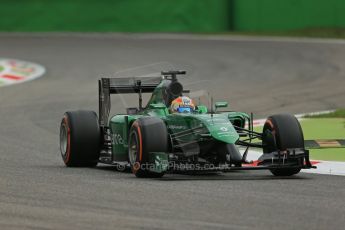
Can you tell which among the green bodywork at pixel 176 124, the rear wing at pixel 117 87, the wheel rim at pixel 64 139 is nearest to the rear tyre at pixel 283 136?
the green bodywork at pixel 176 124

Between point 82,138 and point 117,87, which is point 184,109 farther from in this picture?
point 117,87

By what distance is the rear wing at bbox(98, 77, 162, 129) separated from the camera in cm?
1454

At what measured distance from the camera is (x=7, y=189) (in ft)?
37.0

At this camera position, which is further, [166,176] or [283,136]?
[166,176]

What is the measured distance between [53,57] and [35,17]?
650 cm

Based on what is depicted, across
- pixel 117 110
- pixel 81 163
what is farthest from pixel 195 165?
pixel 117 110

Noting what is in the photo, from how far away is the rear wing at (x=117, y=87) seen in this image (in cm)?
1454

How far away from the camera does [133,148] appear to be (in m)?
12.8

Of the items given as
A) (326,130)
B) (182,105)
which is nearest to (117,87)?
(182,105)

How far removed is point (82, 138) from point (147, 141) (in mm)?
1924

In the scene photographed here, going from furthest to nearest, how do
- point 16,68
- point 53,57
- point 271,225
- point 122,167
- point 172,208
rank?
point 53,57 < point 16,68 < point 122,167 < point 172,208 < point 271,225

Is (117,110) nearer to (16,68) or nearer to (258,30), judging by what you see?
(16,68)

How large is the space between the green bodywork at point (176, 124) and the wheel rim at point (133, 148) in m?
0.44

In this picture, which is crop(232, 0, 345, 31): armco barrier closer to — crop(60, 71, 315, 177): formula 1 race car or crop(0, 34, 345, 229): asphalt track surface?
crop(0, 34, 345, 229): asphalt track surface
